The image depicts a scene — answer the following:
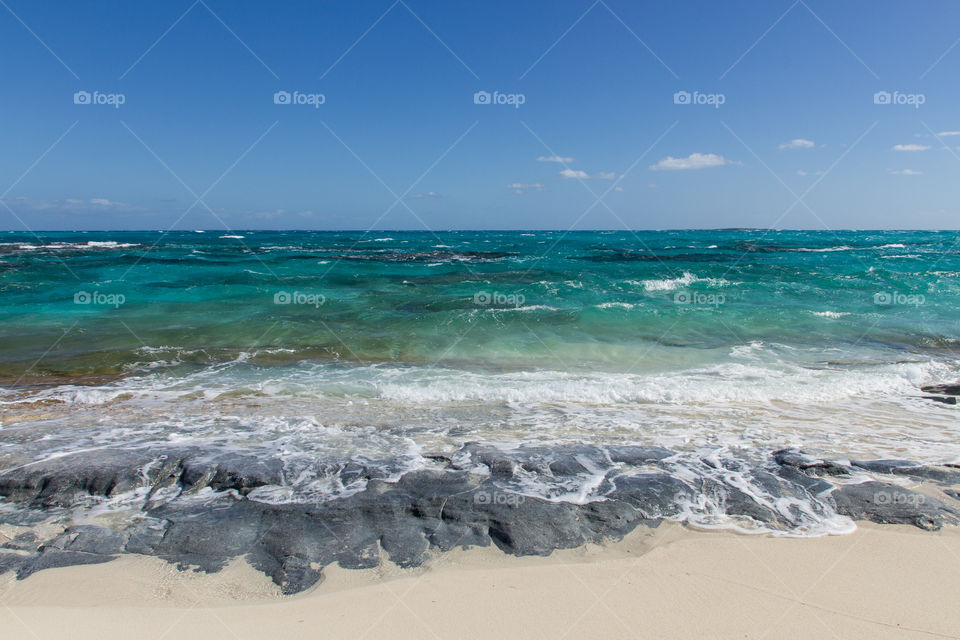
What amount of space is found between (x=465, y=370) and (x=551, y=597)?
21.9ft

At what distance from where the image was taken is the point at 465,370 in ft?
32.0

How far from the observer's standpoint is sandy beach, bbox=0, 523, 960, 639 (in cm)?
293

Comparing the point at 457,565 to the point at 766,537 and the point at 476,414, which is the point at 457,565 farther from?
the point at 476,414

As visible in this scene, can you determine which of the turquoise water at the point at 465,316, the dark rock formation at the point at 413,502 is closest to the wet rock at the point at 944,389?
the turquoise water at the point at 465,316

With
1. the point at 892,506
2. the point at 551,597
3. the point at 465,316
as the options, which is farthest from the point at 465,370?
the point at 892,506

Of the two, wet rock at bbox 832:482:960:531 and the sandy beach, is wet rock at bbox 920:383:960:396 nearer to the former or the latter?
wet rock at bbox 832:482:960:531

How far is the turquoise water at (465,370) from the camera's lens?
595 cm

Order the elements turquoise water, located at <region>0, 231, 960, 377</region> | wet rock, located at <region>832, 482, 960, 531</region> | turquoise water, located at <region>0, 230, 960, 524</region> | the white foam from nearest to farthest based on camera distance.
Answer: wet rock, located at <region>832, 482, 960, 531</region> → turquoise water, located at <region>0, 230, 960, 524</region> → turquoise water, located at <region>0, 231, 960, 377</region> → the white foam

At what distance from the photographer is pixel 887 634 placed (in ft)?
9.47

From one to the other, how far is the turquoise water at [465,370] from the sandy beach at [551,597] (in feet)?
3.53

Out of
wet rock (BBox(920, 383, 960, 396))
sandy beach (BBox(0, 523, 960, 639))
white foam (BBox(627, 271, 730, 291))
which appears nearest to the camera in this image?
sandy beach (BBox(0, 523, 960, 639))

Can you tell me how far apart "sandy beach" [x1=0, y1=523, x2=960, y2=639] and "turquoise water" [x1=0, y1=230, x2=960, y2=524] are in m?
1.08

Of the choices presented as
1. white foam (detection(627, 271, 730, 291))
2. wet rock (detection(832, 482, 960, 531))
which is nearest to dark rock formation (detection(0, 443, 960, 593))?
wet rock (detection(832, 482, 960, 531))

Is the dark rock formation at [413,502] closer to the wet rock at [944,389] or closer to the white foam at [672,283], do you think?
the wet rock at [944,389]
